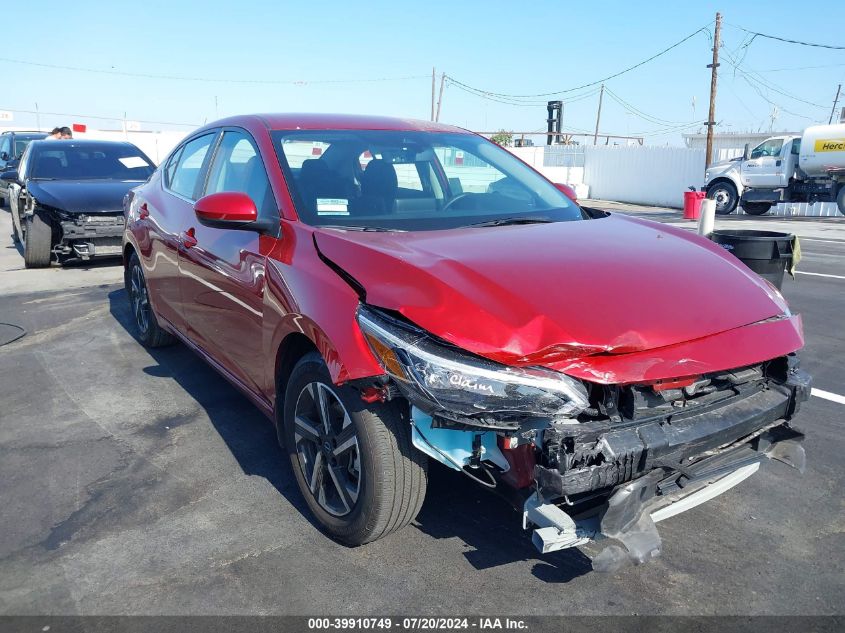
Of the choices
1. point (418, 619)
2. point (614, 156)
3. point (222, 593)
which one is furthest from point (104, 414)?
point (614, 156)

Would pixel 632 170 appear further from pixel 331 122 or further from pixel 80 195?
pixel 331 122

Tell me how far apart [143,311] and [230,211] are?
111 inches

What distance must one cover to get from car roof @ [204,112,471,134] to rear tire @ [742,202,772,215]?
2065 centimetres

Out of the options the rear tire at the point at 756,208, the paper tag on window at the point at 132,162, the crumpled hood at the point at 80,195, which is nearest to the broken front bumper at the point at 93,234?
the crumpled hood at the point at 80,195

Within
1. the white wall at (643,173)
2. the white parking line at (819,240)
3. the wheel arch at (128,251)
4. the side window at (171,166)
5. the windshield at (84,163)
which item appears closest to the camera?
the side window at (171,166)

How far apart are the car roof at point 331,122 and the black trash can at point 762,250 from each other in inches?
74.9

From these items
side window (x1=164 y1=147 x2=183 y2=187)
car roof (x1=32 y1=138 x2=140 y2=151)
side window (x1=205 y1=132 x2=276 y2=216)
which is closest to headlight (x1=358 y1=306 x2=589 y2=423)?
side window (x1=205 y1=132 x2=276 y2=216)

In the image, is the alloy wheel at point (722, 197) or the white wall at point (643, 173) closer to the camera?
the alloy wheel at point (722, 197)

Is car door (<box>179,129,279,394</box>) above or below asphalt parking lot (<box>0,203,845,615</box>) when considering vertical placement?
above

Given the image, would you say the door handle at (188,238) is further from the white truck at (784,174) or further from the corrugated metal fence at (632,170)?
the corrugated metal fence at (632,170)

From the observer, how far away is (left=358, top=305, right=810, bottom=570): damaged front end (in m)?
2.27

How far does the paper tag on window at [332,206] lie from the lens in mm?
3287

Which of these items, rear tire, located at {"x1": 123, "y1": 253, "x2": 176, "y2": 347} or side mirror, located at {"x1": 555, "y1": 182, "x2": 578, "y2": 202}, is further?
rear tire, located at {"x1": 123, "y1": 253, "x2": 176, "y2": 347}

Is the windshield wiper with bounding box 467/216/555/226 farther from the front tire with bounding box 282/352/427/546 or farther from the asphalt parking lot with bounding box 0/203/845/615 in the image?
the front tire with bounding box 282/352/427/546
